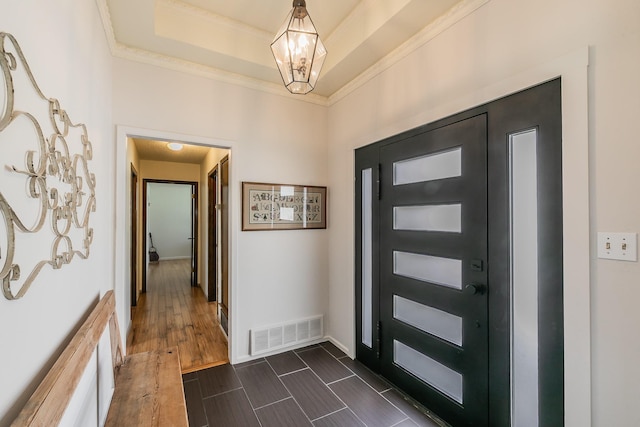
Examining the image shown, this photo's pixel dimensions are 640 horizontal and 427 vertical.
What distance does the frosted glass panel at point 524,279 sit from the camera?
4.79ft

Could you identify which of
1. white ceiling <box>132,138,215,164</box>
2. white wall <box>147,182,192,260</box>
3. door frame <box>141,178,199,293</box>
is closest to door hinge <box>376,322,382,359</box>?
white ceiling <box>132,138,215,164</box>

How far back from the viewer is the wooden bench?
730 mm

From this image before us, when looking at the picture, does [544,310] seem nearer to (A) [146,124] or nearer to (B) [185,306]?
(A) [146,124]

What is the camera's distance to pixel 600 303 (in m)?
1.23

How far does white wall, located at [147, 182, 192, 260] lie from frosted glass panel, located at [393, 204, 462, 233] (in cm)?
850

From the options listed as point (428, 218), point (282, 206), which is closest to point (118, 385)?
point (282, 206)

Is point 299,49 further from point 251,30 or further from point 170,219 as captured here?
point 170,219

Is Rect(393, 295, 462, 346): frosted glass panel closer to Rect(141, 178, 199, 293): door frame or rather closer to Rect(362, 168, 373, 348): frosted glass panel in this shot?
Rect(362, 168, 373, 348): frosted glass panel

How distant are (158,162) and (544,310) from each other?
20.9 ft

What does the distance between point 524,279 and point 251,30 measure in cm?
286

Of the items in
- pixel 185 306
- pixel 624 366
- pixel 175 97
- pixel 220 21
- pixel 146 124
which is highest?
pixel 220 21

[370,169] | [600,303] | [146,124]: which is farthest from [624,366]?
[146,124]

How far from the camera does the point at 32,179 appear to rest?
0.77 meters

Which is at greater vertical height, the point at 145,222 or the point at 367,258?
the point at 145,222
